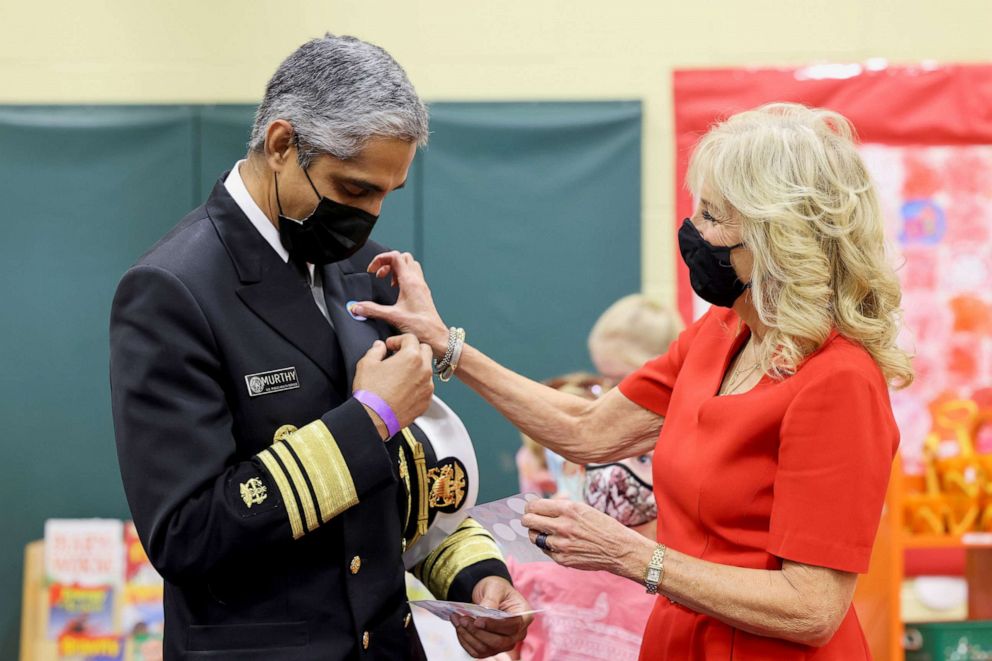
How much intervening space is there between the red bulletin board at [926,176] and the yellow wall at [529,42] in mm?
139

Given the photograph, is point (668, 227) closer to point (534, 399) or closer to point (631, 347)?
point (631, 347)

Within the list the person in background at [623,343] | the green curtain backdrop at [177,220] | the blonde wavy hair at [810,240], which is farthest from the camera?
the green curtain backdrop at [177,220]

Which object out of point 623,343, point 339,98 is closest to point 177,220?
point 623,343

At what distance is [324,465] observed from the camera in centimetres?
147

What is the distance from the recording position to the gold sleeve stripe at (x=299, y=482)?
1.46 meters

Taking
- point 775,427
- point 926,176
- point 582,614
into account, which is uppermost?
point 926,176

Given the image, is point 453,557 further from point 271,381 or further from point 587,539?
point 271,381

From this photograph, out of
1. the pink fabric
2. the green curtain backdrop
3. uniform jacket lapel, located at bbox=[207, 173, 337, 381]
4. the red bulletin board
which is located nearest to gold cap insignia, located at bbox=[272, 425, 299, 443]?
uniform jacket lapel, located at bbox=[207, 173, 337, 381]

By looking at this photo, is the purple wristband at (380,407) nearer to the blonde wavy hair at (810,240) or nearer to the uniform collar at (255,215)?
the uniform collar at (255,215)

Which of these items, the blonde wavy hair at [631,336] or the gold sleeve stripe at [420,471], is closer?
the gold sleeve stripe at [420,471]

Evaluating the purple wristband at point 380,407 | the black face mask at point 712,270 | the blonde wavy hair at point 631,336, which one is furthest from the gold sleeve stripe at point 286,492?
the blonde wavy hair at point 631,336

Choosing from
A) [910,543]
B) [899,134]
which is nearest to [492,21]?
[899,134]

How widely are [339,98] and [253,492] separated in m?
0.56

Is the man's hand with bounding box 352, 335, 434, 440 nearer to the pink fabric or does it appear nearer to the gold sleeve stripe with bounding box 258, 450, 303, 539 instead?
the gold sleeve stripe with bounding box 258, 450, 303, 539
